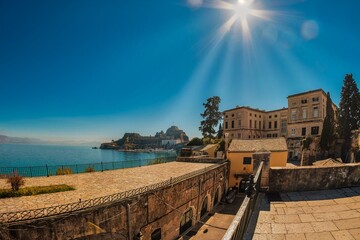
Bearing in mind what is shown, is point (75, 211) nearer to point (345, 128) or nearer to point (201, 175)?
point (201, 175)

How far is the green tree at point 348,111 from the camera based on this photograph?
3359 centimetres

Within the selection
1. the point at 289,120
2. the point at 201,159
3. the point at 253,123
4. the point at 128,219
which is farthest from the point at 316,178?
the point at 253,123

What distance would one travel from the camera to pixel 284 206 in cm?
559

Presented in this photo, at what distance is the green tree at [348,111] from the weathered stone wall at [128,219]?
32.5m

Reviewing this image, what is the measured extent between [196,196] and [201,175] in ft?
6.93

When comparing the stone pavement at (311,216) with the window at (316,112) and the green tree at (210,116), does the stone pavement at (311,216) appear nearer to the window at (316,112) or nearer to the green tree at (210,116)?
the window at (316,112)

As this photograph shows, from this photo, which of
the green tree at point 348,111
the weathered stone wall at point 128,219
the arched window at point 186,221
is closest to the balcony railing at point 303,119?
the green tree at point 348,111

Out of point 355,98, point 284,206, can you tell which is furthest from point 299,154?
point 284,206

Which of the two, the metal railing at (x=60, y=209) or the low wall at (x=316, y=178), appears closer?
the low wall at (x=316, y=178)

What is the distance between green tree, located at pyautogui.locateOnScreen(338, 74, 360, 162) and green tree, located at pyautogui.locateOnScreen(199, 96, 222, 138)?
29854 millimetres

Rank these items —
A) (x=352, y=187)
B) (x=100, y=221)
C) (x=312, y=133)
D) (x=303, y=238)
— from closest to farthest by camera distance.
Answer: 1. (x=303, y=238)
2. (x=352, y=187)
3. (x=100, y=221)
4. (x=312, y=133)

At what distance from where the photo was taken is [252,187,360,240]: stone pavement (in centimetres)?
396

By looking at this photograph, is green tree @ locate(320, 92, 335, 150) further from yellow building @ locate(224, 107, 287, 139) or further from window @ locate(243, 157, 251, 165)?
window @ locate(243, 157, 251, 165)

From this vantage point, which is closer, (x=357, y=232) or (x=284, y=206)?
(x=357, y=232)
